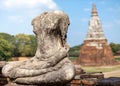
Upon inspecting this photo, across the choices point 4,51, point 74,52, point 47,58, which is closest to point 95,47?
point 4,51

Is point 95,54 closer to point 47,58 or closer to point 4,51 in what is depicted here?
point 4,51

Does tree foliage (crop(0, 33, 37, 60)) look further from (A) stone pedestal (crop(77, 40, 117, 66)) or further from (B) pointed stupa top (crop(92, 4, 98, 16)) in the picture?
(B) pointed stupa top (crop(92, 4, 98, 16))

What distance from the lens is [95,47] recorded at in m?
31.1

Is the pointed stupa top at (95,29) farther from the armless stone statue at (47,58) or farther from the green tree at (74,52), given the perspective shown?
the armless stone statue at (47,58)

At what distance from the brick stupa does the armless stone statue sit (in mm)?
25860

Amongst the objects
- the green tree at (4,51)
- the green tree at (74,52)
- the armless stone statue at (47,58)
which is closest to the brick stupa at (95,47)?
the green tree at (4,51)

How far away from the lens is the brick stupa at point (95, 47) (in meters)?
30.2

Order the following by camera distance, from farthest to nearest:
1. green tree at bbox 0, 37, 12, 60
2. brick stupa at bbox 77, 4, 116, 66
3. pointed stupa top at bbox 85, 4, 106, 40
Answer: green tree at bbox 0, 37, 12, 60, brick stupa at bbox 77, 4, 116, 66, pointed stupa top at bbox 85, 4, 106, 40

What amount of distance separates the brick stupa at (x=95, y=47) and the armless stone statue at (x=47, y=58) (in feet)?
84.8

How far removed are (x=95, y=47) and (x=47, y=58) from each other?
1065 inches

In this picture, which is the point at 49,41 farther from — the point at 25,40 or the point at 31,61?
the point at 25,40

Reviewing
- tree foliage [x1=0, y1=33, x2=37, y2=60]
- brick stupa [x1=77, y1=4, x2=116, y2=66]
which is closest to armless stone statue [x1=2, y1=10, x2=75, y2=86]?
brick stupa [x1=77, y1=4, x2=116, y2=66]

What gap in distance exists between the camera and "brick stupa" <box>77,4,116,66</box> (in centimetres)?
3025

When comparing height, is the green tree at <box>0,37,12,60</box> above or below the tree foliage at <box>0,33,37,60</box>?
below
